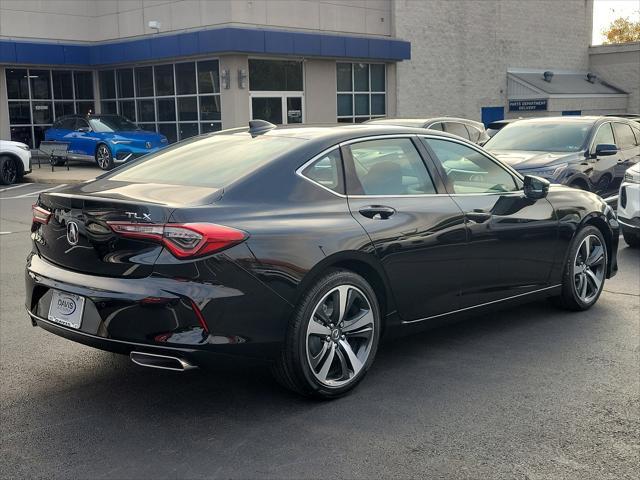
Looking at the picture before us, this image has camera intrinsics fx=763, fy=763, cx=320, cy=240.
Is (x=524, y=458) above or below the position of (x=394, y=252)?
below

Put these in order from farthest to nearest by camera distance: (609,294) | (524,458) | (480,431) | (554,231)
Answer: (609,294), (554,231), (480,431), (524,458)

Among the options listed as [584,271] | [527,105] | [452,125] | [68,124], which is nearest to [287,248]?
[584,271]

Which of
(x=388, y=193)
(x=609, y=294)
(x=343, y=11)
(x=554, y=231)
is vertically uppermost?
(x=343, y=11)

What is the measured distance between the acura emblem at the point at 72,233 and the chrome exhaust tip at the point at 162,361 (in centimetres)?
73

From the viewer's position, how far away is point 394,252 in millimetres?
4707

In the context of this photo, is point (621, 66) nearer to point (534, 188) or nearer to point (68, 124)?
point (68, 124)

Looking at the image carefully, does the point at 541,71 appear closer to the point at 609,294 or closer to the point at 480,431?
the point at 609,294

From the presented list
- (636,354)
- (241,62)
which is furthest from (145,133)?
(636,354)

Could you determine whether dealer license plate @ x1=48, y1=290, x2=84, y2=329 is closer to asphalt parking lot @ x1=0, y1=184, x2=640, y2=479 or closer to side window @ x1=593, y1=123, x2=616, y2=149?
asphalt parking lot @ x1=0, y1=184, x2=640, y2=479

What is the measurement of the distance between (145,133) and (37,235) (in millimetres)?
19411

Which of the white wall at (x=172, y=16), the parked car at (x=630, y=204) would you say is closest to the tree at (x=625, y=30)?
the white wall at (x=172, y=16)

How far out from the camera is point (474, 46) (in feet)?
111

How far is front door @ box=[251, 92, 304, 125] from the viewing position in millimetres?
25672

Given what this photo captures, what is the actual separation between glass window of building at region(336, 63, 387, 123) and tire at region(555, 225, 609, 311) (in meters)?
22.5
